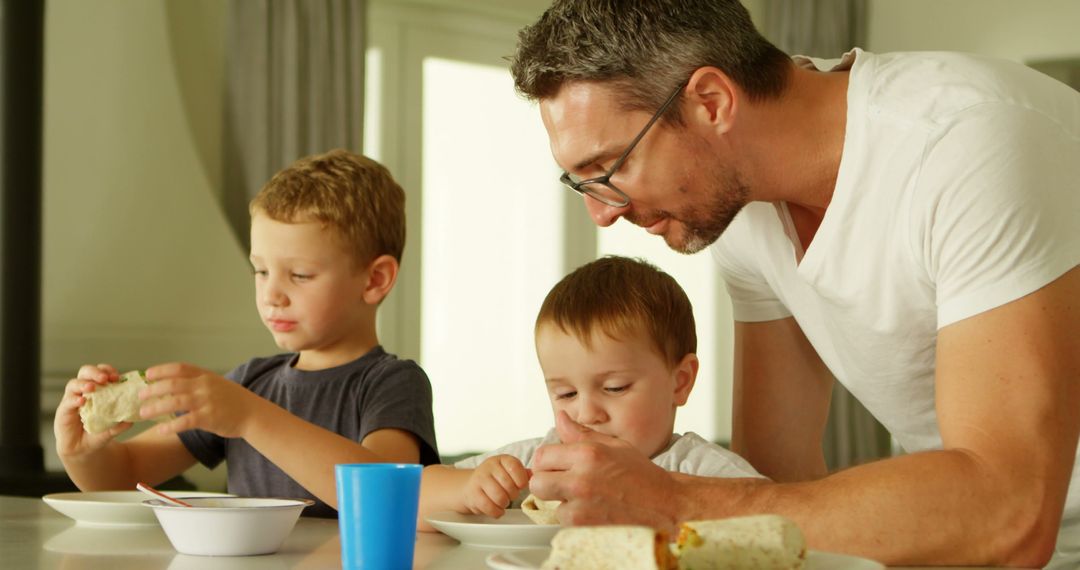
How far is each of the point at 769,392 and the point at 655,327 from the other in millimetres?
384

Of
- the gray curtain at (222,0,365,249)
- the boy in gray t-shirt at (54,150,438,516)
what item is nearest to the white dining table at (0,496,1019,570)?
the boy in gray t-shirt at (54,150,438,516)

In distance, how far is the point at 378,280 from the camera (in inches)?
78.6

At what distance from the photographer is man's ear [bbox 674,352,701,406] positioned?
1.83m

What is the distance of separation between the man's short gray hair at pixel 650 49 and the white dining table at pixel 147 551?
0.68 meters

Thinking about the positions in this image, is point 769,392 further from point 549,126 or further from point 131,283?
point 131,283

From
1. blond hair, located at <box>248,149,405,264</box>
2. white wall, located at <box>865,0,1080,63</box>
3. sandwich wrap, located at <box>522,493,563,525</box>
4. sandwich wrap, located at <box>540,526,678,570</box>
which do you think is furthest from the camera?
white wall, located at <box>865,0,1080,63</box>

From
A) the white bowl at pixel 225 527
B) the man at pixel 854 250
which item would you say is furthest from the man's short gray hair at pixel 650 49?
the white bowl at pixel 225 527

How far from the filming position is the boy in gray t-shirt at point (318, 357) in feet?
5.97

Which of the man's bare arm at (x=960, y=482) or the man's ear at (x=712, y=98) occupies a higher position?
the man's ear at (x=712, y=98)

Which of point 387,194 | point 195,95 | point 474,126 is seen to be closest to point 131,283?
point 195,95

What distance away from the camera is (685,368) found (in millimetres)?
1841

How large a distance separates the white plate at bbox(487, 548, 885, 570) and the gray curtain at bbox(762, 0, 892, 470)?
5138 millimetres

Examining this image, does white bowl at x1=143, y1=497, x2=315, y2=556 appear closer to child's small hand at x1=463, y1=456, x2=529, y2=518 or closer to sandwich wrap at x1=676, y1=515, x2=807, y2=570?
child's small hand at x1=463, y1=456, x2=529, y2=518

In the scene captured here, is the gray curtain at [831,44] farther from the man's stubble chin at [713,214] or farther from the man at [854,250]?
the man's stubble chin at [713,214]
